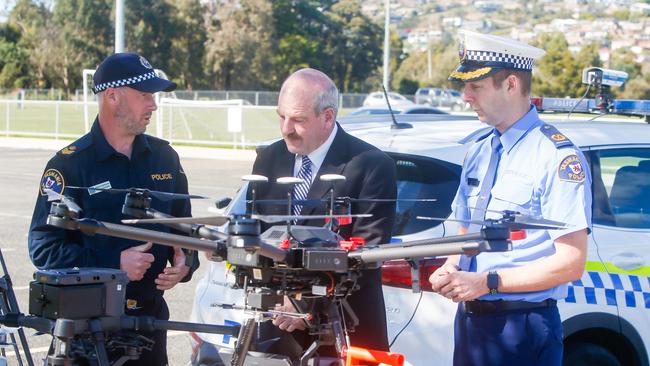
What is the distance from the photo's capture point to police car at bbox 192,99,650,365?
4172 mm

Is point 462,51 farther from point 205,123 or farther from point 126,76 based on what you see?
point 205,123

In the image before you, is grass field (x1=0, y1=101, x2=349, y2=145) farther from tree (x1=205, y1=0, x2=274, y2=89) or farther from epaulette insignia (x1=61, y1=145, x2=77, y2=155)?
tree (x1=205, y1=0, x2=274, y2=89)

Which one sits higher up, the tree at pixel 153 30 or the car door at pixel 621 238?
the tree at pixel 153 30

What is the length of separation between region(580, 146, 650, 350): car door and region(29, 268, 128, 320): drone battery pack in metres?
2.38

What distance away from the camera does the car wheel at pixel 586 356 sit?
181 inches

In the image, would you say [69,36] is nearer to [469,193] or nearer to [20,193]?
[20,193]

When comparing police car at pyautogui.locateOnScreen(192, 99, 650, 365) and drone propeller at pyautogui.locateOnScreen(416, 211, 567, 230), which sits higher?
drone propeller at pyautogui.locateOnScreen(416, 211, 567, 230)

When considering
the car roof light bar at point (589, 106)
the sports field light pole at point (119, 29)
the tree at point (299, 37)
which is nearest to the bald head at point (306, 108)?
the car roof light bar at point (589, 106)

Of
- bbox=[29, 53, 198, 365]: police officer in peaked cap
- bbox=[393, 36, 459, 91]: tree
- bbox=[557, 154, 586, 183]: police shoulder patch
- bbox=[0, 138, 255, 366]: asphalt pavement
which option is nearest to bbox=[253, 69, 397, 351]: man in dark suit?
bbox=[29, 53, 198, 365]: police officer in peaked cap

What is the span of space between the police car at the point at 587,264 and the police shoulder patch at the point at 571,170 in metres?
0.85

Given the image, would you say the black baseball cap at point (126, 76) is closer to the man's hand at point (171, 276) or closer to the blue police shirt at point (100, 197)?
the blue police shirt at point (100, 197)

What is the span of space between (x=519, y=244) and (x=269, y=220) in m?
1.34

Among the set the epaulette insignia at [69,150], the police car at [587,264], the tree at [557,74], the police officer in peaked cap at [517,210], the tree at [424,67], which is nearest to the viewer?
the police officer in peaked cap at [517,210]

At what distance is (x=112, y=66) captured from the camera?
400cm
